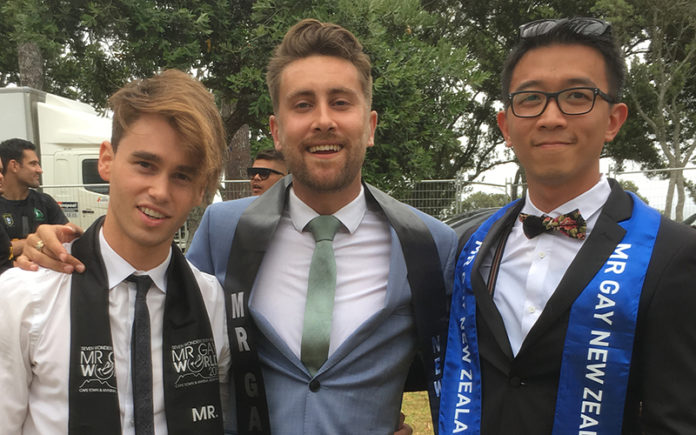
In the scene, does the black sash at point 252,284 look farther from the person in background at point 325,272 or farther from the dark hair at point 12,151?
the dark hair at point 12,151

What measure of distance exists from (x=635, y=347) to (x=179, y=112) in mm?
1630

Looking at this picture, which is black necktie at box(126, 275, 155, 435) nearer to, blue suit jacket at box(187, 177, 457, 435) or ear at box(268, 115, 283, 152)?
blue suit jacket at box(187, 177, 457, 435)

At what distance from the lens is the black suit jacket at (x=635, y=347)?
1.59m

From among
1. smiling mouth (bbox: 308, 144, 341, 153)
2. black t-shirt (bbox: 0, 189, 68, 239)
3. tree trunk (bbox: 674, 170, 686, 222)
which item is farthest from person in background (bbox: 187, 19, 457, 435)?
tree trunk (bbox: 674, 170, 686, 222)

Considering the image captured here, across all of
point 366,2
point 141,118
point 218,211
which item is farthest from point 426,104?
point 141,118

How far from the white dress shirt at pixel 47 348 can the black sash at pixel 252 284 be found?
13.3 inches

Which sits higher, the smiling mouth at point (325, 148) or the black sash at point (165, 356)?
the smiling mouth at point (325, 148)

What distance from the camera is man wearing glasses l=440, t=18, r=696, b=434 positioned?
1.64 metres

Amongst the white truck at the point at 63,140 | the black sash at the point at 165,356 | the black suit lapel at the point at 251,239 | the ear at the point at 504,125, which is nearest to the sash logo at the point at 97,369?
the black sash at the point at 165,356

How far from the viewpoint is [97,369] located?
1.64m

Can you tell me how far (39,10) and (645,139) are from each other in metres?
17.9

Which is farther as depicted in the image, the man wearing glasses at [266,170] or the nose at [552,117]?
the man wearing glasses at [266,170]

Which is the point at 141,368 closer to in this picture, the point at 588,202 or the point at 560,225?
the point at 560,225

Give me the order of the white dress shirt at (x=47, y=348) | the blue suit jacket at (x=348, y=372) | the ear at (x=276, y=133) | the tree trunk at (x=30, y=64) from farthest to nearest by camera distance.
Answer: the tree trunk at (x=30, y=64), the ear at (x=276, y=133), the blue suit jacket at (x=348, y=372), the white dress shirt at (x=47, y=348)
